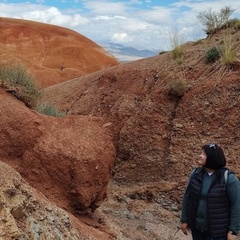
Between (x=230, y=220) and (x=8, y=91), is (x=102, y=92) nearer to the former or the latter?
(x=8, y=91)

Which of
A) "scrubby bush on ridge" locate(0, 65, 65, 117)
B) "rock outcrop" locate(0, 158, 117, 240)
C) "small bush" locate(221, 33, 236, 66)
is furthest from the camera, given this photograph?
"small bush" locate(221, 33, 236, 66)

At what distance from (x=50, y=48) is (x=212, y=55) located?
2221 centimetres

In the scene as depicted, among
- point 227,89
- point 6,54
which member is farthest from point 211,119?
point 6,54

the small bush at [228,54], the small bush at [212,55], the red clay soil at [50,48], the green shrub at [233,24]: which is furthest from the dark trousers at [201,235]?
the red clay soil at [50,48]

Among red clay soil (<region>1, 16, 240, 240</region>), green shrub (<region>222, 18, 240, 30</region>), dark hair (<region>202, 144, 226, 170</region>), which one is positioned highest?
green shrub (<region>222, 18, 240, 30</region>)

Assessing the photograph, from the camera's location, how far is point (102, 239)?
6.09 metres

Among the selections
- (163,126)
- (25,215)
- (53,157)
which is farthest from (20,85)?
(163,126)

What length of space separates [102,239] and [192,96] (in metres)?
5.92

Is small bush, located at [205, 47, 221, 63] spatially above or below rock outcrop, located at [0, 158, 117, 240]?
above

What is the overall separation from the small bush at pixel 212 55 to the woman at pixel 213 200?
7676 mm

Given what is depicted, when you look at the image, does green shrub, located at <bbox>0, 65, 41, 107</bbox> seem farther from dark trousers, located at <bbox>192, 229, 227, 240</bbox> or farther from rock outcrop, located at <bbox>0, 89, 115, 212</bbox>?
dark trousers, located at <bbox>192, 229, 227, 240</bbox>

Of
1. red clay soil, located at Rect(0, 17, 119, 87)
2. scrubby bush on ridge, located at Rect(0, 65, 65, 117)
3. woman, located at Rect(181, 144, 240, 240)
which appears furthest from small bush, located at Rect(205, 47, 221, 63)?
red clay soil, located at Rect(0, 17, 119, 87)

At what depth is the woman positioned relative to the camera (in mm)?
4403

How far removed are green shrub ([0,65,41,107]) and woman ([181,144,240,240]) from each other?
3323 millimetres
